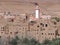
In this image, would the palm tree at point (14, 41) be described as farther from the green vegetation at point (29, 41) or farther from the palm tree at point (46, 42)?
the palm tree at point (46, 42)

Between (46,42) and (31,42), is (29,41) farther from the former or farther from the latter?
(46,42)

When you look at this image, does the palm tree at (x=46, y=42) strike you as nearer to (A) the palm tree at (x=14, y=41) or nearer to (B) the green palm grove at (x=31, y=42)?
(B) the green palm grove at (x=31, y=42)

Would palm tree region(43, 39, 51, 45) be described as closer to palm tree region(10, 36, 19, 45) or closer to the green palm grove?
the green palm grove

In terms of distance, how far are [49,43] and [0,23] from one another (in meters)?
0.62

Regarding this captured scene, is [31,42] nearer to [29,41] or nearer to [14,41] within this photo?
[29,41]

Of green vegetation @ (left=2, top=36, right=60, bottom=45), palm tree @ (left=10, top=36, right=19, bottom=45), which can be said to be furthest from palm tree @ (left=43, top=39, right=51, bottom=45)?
palm tree @ (left=10, top=36, right=19, bottom=45)

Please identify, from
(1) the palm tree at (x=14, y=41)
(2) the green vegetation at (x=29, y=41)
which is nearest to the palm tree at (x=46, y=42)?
(2) the green vegetation at (x=29, y=41)

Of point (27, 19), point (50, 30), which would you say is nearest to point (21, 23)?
point (27, 19)

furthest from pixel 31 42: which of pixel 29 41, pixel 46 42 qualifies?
pixel 46 42

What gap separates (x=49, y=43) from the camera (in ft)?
6.38

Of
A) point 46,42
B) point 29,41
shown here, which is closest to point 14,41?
point 29,41

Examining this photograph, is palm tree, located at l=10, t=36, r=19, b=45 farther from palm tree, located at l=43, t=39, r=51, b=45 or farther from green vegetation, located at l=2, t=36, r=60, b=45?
palm tree, located at l=43, t=39, r=51, b=45

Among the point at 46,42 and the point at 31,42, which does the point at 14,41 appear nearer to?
the point at 31,42

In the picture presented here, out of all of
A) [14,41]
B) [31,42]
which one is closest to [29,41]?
[31,42]
